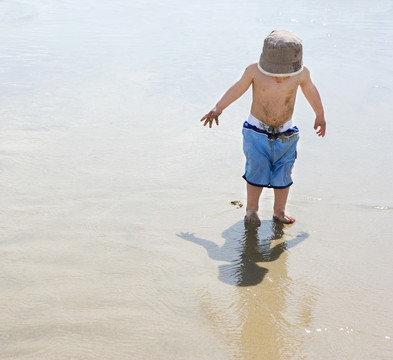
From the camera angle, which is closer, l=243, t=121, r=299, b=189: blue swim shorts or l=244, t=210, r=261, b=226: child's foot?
l=244, t=210, r=261, b=226: child's foot

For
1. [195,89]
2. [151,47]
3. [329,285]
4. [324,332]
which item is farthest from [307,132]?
[151,47]

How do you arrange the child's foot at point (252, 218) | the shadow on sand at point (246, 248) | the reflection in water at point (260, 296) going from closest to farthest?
the reflection in water at point (260, 296)
the shadow on sand at point (246, 248)
the child's foot at point (252, 218)

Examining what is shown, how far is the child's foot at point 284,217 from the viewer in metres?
3.92

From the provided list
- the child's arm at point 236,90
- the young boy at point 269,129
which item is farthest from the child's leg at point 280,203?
the child's arm at point 236,90

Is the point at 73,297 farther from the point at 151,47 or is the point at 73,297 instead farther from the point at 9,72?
the point at 151,47

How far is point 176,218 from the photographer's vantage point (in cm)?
390

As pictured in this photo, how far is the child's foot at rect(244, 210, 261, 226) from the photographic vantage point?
3.83 m

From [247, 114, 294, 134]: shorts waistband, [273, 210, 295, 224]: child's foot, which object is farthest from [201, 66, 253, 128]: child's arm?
[273, 210, 295, 224]: child's foot

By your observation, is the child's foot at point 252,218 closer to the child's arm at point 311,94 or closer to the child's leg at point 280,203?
the child's leg at point 280,203

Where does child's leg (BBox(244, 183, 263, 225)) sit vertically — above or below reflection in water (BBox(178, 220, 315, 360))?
above

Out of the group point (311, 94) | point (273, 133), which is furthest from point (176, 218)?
point (311, 94)

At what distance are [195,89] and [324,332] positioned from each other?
4.25m

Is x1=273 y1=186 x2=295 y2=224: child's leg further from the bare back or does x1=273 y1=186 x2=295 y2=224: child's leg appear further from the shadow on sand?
the bare back

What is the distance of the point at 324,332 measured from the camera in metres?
2.74
